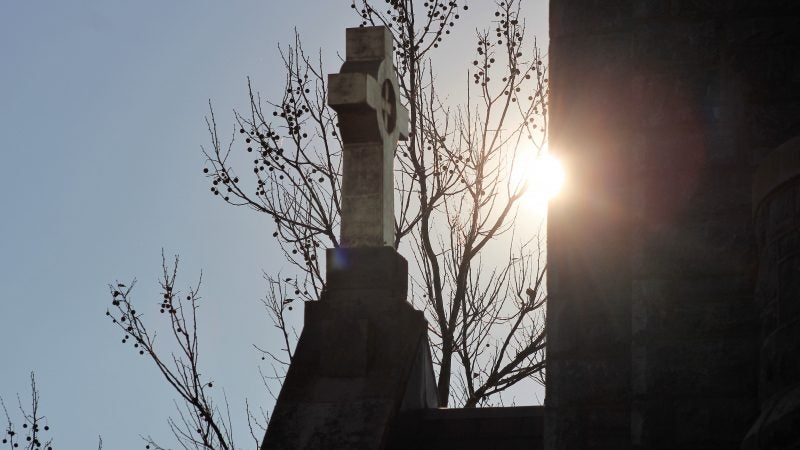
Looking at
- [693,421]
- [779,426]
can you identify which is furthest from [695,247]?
[779,426]

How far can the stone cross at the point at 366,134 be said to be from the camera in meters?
8.89

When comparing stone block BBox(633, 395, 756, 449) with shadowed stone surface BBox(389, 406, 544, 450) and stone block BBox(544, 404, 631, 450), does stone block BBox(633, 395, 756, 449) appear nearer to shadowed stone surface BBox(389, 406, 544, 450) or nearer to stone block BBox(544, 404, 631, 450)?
stone block BBox(544, 404, 631, 450)

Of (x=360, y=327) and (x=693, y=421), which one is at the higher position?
(x=360, y=327)

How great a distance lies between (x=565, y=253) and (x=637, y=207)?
26.5 inches

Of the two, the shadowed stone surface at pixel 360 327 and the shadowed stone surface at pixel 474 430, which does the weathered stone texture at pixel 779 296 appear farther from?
the shadowed stone surface at pixel 360 327

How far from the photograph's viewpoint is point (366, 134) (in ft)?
30.1

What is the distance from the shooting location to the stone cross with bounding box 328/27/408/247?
8891mm

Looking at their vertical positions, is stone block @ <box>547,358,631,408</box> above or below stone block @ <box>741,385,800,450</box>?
above

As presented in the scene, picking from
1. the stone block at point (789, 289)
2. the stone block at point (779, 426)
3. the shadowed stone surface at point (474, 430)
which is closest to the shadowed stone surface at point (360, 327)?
the shadowed stone surface at point (474, 430)

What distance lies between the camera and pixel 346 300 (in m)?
8.73

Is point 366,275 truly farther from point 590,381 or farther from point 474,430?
point 590,381

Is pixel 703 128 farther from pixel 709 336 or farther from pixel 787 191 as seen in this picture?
pixel 787 191

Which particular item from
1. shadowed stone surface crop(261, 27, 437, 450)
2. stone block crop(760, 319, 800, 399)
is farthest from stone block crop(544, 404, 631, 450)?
stone block crop(760, 319, 800, 399)

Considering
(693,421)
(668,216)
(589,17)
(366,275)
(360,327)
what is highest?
(589,17)
